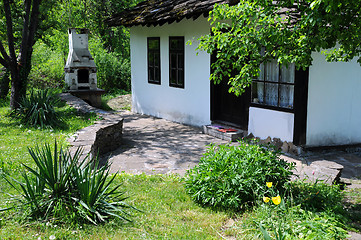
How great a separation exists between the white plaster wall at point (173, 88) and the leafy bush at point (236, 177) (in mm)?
5541

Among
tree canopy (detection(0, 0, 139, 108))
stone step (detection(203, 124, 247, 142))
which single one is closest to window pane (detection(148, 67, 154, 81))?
stone step (detection(203, 124, 247, 142))

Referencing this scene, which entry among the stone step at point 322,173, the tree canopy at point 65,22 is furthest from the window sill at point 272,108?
the tree canopy at point 65,22

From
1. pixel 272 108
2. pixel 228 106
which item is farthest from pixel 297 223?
pixel 228 106

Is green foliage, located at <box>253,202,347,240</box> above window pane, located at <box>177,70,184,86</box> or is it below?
below

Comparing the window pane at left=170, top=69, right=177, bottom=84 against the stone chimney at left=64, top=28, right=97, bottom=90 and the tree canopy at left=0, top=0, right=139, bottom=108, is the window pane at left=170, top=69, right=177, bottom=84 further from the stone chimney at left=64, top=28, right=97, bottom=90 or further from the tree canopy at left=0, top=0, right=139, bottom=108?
the tree canopy at left=0, top=0, right=139, bottom=108

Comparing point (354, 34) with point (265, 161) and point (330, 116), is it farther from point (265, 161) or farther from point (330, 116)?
point (330, 116)

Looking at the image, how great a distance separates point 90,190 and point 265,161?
2.17m

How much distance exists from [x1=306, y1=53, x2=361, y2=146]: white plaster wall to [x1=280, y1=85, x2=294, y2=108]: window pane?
0.40 meters

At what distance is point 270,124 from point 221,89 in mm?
2033

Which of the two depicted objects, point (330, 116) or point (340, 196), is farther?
point (330, 116)

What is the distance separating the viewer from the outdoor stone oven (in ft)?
42.9

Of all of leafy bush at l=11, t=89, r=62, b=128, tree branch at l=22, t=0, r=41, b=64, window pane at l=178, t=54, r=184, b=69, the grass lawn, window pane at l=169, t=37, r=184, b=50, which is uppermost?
tree branch at l=22, t=0, r=41, b=64

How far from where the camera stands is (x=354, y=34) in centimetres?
432

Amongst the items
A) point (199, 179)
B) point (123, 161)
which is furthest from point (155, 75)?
point (199, 179)
